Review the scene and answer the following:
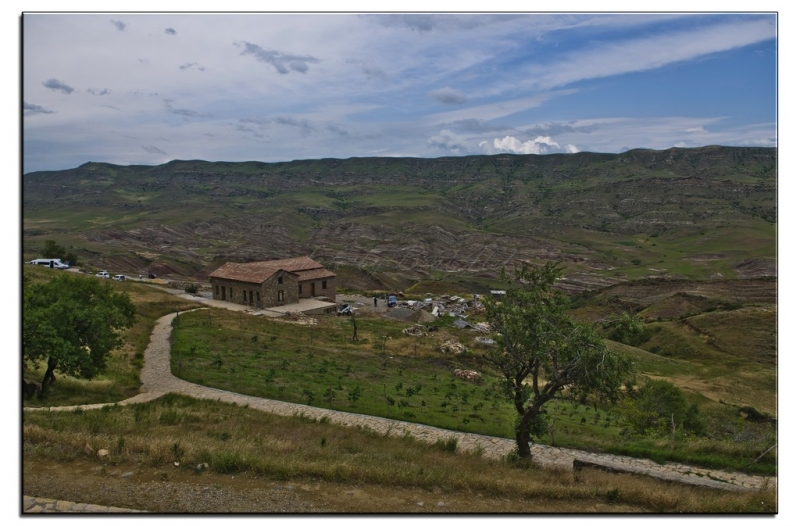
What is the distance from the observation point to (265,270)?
56688 millimetres

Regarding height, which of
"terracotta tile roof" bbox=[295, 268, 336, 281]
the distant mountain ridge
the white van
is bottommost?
"terracotta tile roof" bbox=[295, 268, 336, 281]

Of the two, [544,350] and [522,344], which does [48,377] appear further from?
[544,350]

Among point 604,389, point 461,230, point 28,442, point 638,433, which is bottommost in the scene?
point 638,433

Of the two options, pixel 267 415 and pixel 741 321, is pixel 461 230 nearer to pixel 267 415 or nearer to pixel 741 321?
pixel 741 321

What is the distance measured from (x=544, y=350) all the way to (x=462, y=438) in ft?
20.1

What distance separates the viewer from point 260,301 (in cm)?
5519

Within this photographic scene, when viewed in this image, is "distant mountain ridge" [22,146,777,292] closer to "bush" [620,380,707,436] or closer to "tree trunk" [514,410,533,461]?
"bush" [620,380,707,436]

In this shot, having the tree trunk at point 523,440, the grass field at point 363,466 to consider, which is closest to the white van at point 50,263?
the grass field at point 363,466

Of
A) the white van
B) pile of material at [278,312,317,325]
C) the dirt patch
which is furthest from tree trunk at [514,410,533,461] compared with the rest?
the white van

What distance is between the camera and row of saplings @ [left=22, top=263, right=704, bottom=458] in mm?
13570

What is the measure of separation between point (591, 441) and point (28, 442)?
17.3 metres

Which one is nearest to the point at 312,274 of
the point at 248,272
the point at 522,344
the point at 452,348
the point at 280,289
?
the point at 280,289

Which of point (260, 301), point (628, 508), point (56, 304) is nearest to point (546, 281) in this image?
point (628, 508)

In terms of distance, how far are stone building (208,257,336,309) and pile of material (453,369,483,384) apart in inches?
1173
